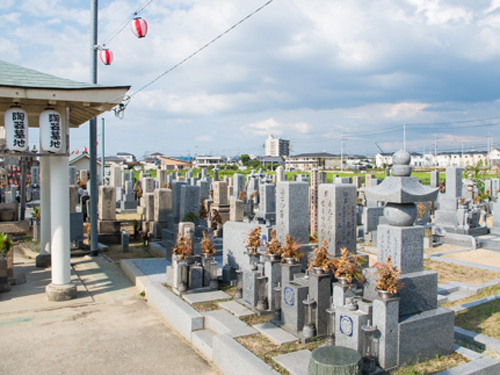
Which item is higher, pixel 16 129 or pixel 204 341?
pixel 16 129

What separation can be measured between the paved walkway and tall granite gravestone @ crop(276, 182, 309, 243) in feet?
9.56

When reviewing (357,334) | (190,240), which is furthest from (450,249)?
(357,334)

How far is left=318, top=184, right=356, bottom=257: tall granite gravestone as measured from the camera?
8469 mm

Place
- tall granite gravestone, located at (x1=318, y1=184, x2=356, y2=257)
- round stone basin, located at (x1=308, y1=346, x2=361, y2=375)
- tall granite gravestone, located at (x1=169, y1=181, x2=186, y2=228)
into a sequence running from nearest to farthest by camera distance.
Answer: round stone basin, located at (x1=308, y1=346, x2=361, y2=375) < tall granite gravestone, located at (x1=318, y1=184, x2=356, y2=257) < tall granite gravestone, located at (x1=169, y1=181, x2=186, y2=228)

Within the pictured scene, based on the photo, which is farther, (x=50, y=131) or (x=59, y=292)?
(x=59, y=292)

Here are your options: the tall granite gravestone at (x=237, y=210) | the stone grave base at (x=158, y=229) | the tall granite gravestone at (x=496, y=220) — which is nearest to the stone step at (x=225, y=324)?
the stone grave base at (x=158, y=229)

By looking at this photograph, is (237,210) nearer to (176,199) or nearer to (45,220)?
(176,199)

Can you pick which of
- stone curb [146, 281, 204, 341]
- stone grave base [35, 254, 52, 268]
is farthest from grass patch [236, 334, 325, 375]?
stone grave base [35, 254, 52, 268]

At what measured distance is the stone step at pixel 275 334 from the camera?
5172 mm

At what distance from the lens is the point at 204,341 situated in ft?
18.1

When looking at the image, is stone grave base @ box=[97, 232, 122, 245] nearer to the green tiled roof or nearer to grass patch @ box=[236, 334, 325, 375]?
the green tiled roof

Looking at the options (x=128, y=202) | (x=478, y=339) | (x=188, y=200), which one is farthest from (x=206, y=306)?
(x=128, y=202)

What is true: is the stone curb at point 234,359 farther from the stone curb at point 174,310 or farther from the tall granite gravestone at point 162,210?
the tall granite gravestone at point 162,210

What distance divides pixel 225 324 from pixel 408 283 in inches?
101
